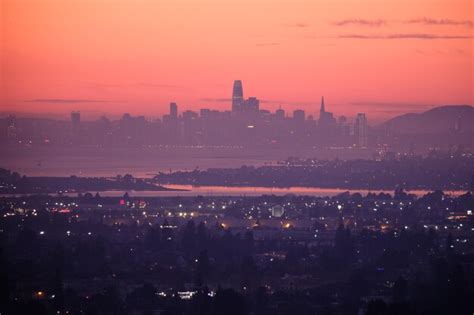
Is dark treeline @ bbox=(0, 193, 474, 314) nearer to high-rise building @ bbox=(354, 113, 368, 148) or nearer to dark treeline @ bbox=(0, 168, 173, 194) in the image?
dark treeline @ bbox=(0, 168, 173, 194)

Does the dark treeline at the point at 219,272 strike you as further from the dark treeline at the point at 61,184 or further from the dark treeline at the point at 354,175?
the dark treeline at the point at 354,175

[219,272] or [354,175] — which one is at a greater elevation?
[354,175]

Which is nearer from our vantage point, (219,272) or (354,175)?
(219,272)

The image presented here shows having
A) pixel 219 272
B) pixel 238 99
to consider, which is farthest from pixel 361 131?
pixel 219 272

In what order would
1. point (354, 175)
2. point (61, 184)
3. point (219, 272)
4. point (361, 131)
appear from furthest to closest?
1. point (361, 131)
2. point (354, 175)
3. point (61, 184)
4. point (219, 272)

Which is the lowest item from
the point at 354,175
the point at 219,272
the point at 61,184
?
the point at 219,272

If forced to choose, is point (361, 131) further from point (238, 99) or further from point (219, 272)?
point (219, 272)

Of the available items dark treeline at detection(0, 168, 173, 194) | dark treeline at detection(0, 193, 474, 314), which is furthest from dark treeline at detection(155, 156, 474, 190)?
dark treeline at detection(0, 193, 474, 314)

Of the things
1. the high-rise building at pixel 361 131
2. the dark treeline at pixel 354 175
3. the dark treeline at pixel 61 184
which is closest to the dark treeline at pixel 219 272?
the dark treeline at pixel 61 184

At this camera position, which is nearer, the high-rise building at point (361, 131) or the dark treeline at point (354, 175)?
the dark treeline at point (354, 175)
